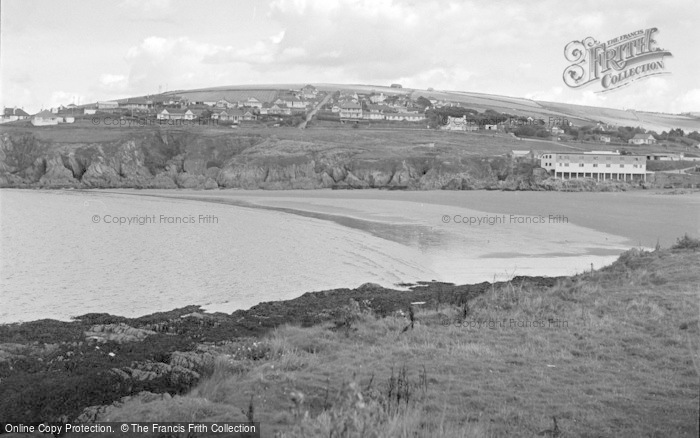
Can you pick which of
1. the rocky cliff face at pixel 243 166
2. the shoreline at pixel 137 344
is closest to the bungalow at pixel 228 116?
the rocky cliff face at pixel 243 166

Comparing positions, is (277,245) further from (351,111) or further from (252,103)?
(252,103)

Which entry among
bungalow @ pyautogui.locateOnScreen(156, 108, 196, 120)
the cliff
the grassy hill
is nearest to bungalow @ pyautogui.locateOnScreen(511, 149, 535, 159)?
the cliff

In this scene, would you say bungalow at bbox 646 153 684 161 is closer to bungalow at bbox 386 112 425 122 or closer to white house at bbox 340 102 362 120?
bungalow at bbox 386 112 425 122

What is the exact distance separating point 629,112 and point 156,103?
133m

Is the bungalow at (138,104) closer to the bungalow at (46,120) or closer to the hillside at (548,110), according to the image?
the hillside at (548,110)

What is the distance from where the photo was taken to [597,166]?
80062 millimetres

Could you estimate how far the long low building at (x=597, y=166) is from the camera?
78.9m

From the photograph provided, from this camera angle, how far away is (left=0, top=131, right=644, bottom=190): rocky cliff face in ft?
246

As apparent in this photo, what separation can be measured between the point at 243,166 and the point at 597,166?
45702 millimetres

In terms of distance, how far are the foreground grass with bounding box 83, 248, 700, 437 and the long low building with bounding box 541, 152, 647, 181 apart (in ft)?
223

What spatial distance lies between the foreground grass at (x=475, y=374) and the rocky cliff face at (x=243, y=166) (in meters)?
59.5

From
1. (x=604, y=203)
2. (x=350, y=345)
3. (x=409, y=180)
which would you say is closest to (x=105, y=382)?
(x=350, y=345)

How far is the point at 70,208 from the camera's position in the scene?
50250 mm

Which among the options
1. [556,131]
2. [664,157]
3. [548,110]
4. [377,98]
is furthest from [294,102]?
[664,157]
